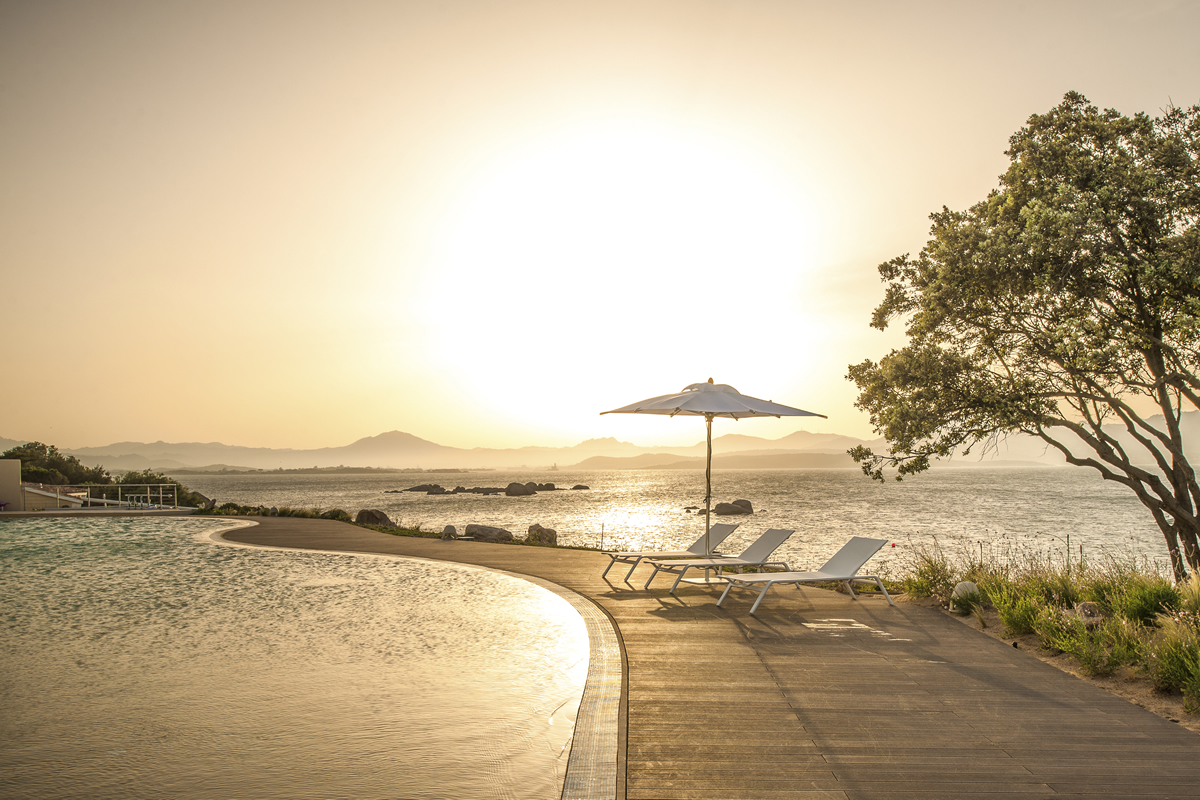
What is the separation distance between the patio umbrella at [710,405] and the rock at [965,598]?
2.33 m

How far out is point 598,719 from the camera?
150 inches

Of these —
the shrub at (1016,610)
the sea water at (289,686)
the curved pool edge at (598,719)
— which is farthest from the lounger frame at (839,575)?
the sea water at (289,686)

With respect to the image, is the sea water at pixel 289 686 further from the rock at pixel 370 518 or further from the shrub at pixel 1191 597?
the rock at pixel 370 518

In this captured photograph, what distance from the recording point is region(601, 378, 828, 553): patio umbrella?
25.1 feet

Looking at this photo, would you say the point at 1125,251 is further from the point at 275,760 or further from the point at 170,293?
the point at 170,293

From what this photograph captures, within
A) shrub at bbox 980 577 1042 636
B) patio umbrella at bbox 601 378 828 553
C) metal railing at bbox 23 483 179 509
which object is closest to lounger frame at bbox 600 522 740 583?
patio umbrella at bbox 601 378 828 553

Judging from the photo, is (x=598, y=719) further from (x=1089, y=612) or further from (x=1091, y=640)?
(x=1089, y=612)

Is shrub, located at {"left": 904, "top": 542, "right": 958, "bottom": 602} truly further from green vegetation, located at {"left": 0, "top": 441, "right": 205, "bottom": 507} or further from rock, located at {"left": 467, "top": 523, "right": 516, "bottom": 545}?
green vegetation, located at {"left": 0, "top": 441, "right": 205, "bottom": 507}

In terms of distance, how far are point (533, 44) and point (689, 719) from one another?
1069 cm

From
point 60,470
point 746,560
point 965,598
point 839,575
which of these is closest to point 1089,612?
point 965,598

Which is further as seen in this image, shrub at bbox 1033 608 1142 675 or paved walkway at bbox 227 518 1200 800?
shrub at bbox 1033 608 1142 675

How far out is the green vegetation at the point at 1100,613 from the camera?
424 cm

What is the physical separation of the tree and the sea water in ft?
24.0

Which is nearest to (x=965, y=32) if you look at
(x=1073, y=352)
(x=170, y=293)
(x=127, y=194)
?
(x=1073, y=352)
